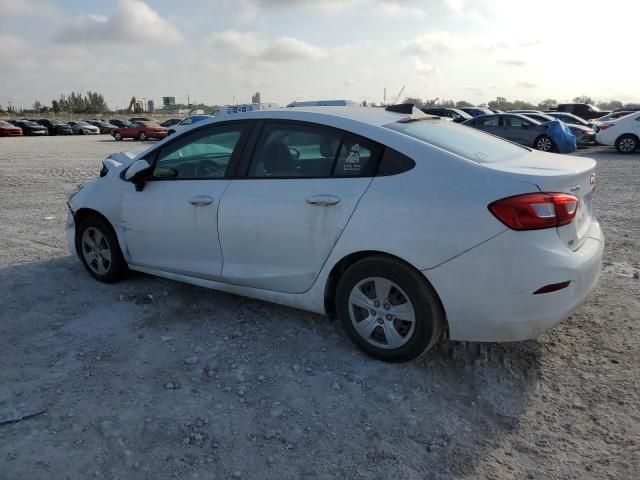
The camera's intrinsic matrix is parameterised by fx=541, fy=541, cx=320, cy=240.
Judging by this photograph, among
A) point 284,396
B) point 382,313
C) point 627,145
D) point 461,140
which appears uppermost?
point 461,140

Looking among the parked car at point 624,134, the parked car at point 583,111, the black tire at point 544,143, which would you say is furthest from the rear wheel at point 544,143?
the parked car at point 583,111

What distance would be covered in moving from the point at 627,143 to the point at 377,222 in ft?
58.7

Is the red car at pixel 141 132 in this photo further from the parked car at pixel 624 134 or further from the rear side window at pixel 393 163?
the rear side window at pixel 393 163

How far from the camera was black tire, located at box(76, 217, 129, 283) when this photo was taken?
15.8 feet

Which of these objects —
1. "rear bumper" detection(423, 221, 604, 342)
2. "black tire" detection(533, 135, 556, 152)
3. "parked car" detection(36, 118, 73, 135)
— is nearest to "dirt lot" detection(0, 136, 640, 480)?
"rear bumper" detection(423, 221, 604, 342)

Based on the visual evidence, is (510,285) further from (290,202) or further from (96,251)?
(96,251)

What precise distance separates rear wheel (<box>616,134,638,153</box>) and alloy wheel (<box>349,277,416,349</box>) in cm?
1777

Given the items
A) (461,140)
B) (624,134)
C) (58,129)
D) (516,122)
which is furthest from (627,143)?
(58,129)

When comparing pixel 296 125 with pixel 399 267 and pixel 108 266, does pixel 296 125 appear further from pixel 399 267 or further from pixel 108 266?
pixel 108 266

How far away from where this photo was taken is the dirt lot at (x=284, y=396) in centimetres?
260

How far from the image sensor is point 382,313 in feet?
11.1

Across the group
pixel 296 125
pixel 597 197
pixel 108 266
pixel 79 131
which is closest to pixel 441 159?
pixel 296 125

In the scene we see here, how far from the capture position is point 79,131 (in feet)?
159

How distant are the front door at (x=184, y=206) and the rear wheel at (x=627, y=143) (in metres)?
17.6
